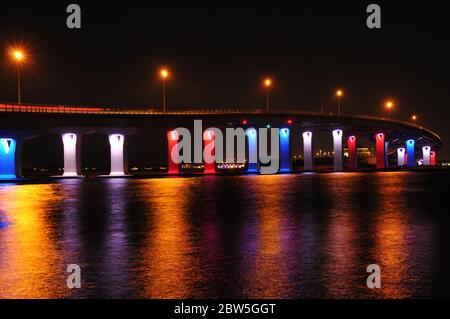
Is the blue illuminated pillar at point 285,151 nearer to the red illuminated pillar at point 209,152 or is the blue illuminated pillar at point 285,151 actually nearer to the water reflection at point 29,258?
the red illuminated pillar at point 209,152

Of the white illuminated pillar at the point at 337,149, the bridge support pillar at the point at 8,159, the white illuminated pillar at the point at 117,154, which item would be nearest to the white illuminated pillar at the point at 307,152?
the white illuminated pillar at the point at 337,149

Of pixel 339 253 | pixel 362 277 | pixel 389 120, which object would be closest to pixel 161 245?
pixel 339 253

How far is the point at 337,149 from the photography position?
122 m

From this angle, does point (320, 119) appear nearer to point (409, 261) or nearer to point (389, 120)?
point (389, 120)

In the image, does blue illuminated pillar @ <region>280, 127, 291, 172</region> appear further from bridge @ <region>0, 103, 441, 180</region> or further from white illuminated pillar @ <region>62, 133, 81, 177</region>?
white illuminated pillar @ <region>62, 133, 81, 177</region>

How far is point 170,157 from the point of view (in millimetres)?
94188

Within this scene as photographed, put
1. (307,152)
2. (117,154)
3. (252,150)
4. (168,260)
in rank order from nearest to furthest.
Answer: (168,260)
(117,154)
(252,150)
(307,152)

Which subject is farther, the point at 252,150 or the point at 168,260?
the point at 252,150

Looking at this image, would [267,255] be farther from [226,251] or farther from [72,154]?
[72,154]

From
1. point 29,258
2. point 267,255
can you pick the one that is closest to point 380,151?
point 267,255

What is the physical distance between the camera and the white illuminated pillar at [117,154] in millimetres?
91562

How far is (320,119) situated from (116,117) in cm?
4420

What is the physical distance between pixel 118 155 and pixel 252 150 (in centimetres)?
2524

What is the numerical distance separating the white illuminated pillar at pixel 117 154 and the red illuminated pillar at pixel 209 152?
1327 cm
